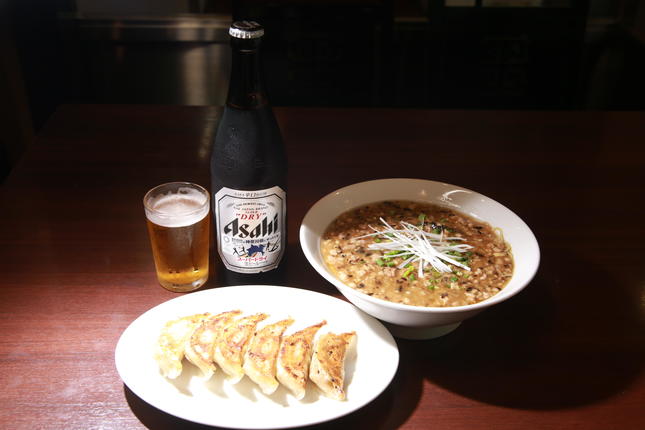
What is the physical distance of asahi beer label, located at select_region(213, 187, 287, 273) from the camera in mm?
1371

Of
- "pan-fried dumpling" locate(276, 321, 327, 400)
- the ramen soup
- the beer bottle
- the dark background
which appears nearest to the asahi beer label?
the beer bottle

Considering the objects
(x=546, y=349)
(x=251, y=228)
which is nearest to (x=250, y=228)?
(x=251, y=228)

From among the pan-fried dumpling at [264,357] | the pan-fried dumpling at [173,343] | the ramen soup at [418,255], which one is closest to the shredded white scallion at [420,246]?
the ramen soup at [418,255]

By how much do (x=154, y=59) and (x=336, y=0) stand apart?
142 cm

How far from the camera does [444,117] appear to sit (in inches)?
94.7

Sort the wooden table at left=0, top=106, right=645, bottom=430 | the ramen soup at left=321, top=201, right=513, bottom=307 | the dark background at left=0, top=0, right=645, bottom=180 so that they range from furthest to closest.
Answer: the dark background at left=0, top=0, right=645, bottom=180 < the ramen soup at left=321, top=201, right=513, bottom=307 < the wooden table at left=0, top=106, right=645, bottom=430

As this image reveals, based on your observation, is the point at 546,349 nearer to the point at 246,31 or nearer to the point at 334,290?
the point at 334,290

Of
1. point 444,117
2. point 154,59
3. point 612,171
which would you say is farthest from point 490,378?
point 154,59

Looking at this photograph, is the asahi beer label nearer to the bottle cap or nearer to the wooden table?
the wooden table

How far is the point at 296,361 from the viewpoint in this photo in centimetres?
120

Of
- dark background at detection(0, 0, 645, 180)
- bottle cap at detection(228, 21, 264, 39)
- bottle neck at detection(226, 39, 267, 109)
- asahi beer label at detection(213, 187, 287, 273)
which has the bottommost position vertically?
dark background at detection(0, 0, 645, 180)

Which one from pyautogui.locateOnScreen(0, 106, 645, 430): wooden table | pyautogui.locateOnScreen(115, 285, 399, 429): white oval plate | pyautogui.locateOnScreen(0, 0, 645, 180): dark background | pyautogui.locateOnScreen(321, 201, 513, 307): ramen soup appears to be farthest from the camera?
pyautogui.locateOnScreen(0, 0, 645, 180): dark background

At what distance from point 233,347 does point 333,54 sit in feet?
7.97

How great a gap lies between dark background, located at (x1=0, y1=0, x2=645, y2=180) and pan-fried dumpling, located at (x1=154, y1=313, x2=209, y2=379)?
2.20m
